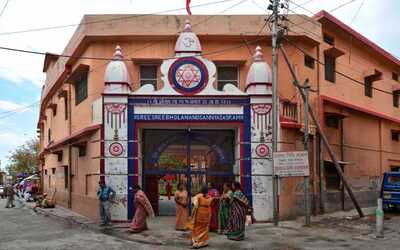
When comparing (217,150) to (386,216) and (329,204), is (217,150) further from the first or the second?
(386,216)

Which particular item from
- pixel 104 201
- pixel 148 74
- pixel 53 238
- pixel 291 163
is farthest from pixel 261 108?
pixel 53 238

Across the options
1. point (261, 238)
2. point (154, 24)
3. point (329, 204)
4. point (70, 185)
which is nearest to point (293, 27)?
point (154, 24)

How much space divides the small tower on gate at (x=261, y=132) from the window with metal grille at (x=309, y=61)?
2666 mm

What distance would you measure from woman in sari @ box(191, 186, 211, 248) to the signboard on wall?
3206 mm

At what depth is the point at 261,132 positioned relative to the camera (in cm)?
1641

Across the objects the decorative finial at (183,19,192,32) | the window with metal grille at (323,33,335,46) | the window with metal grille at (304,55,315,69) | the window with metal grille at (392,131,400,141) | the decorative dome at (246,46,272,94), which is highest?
the window with metal grille at (323,33,335,46)

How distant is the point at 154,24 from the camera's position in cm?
1739

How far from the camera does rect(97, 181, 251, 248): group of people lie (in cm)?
1245

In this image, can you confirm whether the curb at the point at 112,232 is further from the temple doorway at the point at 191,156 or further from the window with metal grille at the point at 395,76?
the window with metal grille at the point at 395,76

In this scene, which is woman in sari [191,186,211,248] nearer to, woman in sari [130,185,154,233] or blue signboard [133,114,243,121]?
woman in sari [130,185,154,233]

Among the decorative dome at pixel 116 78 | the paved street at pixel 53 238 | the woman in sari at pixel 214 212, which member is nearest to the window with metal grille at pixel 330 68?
the woman in sari at pixel 214 212

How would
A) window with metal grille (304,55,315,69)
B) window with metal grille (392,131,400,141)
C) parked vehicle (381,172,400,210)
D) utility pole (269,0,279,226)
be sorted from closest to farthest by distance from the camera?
utility pole (269,0,279,226) → window with metal grille (304,55,315,69) → parked vehicle (381,172,400,210) → window with metal grille (392,131,400,141)

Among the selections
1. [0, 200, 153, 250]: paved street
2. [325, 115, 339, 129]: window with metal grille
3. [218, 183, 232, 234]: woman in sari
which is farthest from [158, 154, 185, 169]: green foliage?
[325, 115, 339, 129]: window with metal grille

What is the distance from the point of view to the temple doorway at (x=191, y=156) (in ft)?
55.3
